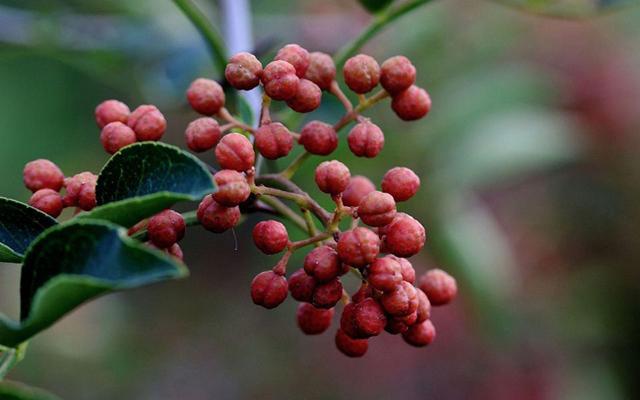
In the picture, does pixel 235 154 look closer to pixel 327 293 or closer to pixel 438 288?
pixel 327 293

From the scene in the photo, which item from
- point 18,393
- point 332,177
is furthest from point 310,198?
point 18,393

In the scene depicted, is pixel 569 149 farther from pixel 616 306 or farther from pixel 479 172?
pixel 616 306

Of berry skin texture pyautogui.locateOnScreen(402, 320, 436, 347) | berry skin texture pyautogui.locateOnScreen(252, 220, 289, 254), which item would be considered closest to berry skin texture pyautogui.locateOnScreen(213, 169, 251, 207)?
berry skin texture pyautogui.locateOnScreen(252, 220, 289, 254)

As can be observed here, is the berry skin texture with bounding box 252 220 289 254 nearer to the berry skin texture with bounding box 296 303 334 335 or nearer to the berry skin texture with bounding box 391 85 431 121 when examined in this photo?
the berry skin texture with bounding box 296 303 334 335

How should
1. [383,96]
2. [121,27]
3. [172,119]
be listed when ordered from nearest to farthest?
[383,96] → [121,27] → [172,119]

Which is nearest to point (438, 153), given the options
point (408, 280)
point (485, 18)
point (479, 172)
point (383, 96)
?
point (479, 172)
